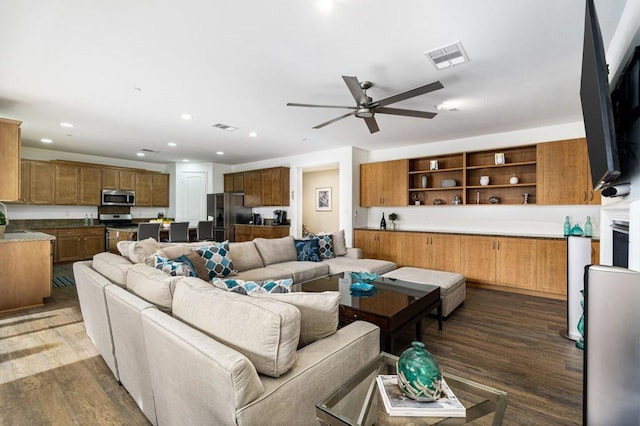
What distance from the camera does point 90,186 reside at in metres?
7.26

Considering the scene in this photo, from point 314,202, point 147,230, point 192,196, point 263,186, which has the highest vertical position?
point 263,186

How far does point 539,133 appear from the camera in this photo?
4.86 meters

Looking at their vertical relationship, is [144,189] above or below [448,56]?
below

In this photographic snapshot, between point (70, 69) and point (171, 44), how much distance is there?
4.17 ft

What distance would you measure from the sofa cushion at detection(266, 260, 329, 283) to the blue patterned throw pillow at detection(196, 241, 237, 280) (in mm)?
627

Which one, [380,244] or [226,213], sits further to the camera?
[226,213]

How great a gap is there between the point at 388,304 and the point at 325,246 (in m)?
2.28

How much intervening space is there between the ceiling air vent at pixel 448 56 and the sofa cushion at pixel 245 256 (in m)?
3.02

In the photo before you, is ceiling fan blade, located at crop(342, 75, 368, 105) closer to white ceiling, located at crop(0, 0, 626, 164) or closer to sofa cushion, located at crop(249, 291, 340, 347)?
white ceiling, located at crop(0, 0, 626, 164)

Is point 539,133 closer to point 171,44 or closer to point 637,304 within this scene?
point 637,304

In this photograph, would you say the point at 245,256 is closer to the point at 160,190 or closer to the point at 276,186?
the point at 276,186

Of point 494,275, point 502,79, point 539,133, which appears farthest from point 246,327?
point 539,133

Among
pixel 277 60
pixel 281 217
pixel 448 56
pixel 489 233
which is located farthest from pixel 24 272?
pixel 489 233

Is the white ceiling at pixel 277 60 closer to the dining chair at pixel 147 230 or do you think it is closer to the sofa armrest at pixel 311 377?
the dining chair at pixel 147 230
